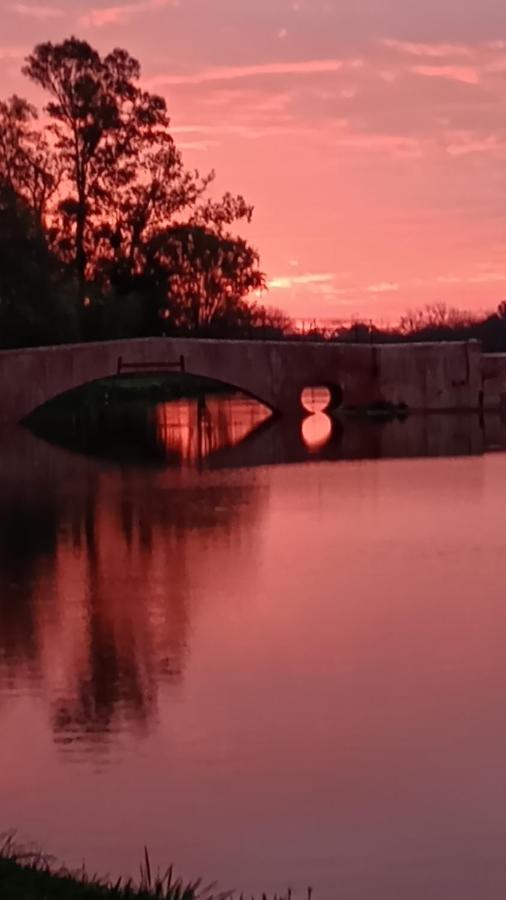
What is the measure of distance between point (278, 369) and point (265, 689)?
111 ft

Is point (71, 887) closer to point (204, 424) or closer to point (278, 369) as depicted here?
point (278, 369)

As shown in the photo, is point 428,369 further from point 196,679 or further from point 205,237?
point 196,679

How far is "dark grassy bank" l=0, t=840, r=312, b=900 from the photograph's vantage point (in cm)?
748

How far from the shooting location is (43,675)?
1389 centimetres

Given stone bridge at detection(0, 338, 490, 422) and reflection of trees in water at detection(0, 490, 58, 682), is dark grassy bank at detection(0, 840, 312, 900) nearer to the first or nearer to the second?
reflection of trees in water at detection(0, 490, 58, 682)

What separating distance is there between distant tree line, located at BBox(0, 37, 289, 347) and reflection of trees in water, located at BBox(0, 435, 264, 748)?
19249mm

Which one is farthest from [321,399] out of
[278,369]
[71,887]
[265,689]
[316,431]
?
[71,887]

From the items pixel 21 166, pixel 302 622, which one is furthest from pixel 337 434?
pixel 302 622

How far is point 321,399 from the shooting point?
69.8 metres

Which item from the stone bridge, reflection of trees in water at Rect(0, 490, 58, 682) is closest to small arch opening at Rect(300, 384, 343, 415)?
the stone bridge

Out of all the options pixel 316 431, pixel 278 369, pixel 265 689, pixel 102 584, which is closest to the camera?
pixel 265 689

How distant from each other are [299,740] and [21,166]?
43546mm

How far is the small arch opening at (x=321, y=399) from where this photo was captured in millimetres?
48781

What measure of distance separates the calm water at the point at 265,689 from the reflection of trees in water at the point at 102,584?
1.7 inches
